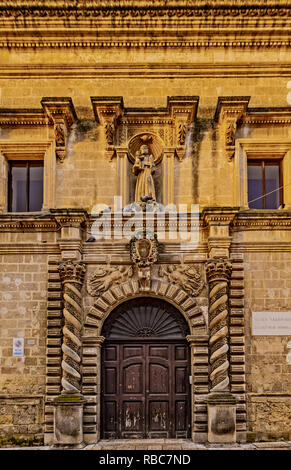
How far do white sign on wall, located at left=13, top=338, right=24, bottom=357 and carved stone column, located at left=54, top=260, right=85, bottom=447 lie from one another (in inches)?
37.5

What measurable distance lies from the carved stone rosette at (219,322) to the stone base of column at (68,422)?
280 centimetres

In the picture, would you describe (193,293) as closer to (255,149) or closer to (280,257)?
(280,257)

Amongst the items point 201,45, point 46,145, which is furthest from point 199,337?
point 201,45

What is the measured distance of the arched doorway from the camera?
13.5 m

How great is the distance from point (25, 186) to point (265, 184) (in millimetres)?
5478

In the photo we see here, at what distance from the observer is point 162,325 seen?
13.8 m

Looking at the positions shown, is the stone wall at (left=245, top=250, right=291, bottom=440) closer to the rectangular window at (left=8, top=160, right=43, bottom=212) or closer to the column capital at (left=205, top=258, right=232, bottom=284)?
the column capital at (left=205, top=258, right=232, bottom=284)

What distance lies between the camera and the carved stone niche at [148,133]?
45.9 ft

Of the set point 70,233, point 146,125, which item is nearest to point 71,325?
point 70,233

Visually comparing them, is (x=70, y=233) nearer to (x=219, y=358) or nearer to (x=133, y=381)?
(x=133, y=381)

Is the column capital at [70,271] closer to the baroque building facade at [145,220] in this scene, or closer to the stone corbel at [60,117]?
the baroque building facade at [145,220]

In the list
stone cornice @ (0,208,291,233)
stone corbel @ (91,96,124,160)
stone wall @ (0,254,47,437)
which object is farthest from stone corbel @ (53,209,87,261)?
stone corbel @ (91,96,124,160)

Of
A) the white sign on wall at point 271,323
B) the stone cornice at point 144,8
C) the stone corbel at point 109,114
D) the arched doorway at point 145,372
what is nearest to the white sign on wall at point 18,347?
the arched doorway at point 145,372

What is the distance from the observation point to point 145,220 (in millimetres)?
13922
